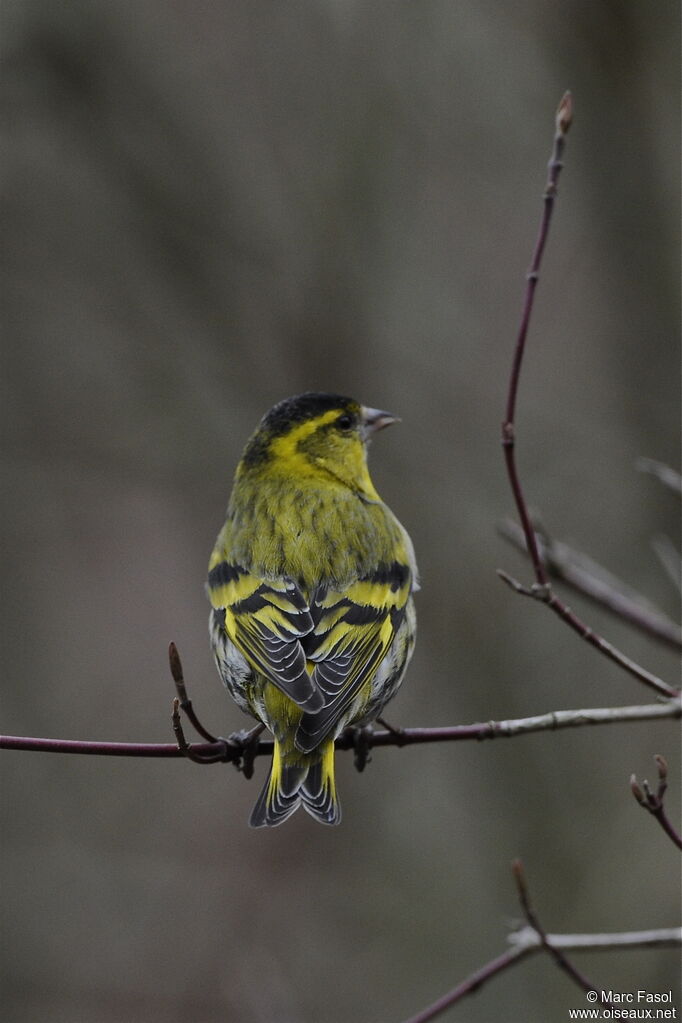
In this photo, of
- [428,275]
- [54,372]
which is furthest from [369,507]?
[54,372]

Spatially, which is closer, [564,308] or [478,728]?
[478,728]

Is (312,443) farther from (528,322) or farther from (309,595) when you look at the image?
(528,322)

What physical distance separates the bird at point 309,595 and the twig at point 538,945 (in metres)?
0.88

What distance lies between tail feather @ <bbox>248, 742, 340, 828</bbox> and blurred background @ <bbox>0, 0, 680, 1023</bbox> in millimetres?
2721

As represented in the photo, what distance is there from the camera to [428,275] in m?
8.50

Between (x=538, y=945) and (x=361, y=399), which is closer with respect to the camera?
(x=538, y=945)

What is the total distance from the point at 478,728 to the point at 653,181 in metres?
4.49

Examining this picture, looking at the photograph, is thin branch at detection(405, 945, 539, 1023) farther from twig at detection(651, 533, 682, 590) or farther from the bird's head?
the bird's head

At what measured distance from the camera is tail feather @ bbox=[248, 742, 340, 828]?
3996mm

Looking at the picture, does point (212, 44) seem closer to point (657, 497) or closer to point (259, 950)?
point (657, 497)

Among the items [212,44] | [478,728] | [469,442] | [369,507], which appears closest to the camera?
[478,728]

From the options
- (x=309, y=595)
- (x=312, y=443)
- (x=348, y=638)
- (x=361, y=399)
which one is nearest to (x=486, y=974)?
(x=348, y=638)

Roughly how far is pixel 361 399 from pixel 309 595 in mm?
3342

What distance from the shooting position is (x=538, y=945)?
3.09 m
